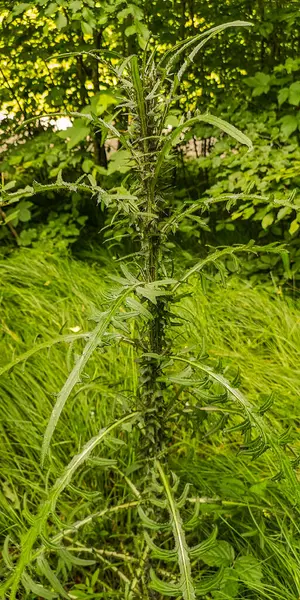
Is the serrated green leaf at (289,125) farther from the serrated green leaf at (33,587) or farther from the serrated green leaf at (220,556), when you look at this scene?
the serrated green leaf at (33,587)

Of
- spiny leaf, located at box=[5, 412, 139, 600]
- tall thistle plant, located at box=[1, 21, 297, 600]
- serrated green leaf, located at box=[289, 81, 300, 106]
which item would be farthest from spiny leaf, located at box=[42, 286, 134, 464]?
serrated green leaf, located at box=[289, 81, 300, 106]

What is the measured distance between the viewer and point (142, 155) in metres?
0.92

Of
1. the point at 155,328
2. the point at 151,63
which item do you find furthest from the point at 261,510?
the point at 151,63

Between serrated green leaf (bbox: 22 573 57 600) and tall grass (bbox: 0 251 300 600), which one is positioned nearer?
serrated green leaf (bbox: 22 573 57 600)

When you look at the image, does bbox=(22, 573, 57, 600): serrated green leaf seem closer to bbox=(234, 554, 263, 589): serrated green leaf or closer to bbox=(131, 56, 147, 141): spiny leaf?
bbox=(234, 554, 263, 589): serrated green leaf

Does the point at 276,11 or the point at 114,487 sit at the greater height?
the point at 276,11

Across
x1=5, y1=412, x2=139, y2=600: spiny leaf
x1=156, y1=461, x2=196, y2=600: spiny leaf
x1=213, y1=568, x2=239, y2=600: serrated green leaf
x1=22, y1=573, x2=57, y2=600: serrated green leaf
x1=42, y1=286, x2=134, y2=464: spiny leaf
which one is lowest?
x1=213, y1=568, x2=239, y2=600: serrated green leaf

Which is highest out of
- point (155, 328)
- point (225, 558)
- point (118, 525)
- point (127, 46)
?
point (127, 46)

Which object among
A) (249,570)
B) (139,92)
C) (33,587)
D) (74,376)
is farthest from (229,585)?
(139,92)

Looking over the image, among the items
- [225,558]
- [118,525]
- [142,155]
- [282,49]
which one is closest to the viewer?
[142,155]

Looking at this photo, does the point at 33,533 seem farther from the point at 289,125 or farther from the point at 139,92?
the point at 289,125

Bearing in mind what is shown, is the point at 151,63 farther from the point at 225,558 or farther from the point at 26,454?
the point at 26,454

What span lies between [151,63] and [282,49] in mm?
2832

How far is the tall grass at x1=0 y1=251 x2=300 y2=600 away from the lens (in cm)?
135
